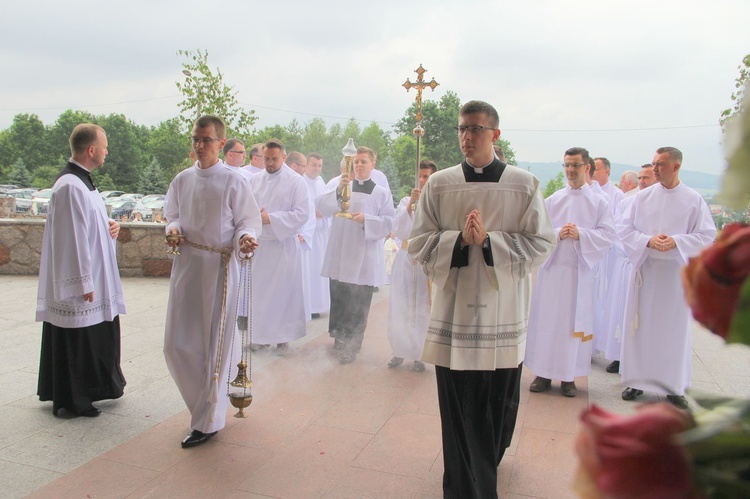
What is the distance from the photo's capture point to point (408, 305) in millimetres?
6176

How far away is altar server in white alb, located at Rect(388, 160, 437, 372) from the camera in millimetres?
6043

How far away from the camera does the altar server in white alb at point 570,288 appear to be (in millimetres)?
5379

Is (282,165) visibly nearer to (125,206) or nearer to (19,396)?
(19,396)

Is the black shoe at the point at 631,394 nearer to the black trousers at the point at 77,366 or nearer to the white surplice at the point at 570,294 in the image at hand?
the white surplice at the point at 570,294

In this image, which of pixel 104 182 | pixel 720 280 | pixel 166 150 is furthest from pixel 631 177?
pixel 104 182

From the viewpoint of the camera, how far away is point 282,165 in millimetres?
6797

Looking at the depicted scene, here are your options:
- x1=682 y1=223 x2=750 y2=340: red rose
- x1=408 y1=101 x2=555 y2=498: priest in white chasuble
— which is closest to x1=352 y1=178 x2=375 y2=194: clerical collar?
x1=408 y1=101 x2=555 y2=498: priest in white chasuble

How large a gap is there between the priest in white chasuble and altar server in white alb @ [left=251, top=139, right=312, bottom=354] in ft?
10.8

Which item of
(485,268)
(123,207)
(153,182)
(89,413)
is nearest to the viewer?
(485,268)

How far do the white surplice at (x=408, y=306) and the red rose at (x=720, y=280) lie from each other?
5.42 metres

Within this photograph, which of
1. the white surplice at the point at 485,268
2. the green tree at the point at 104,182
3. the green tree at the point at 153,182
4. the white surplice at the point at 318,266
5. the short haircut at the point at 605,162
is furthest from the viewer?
the green tree at the point at 104,182

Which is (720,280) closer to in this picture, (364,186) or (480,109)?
(480,109)

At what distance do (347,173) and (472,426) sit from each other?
358cm

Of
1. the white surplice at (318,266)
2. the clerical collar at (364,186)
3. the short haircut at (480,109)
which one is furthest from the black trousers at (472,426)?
the white surplice at (318,266)
